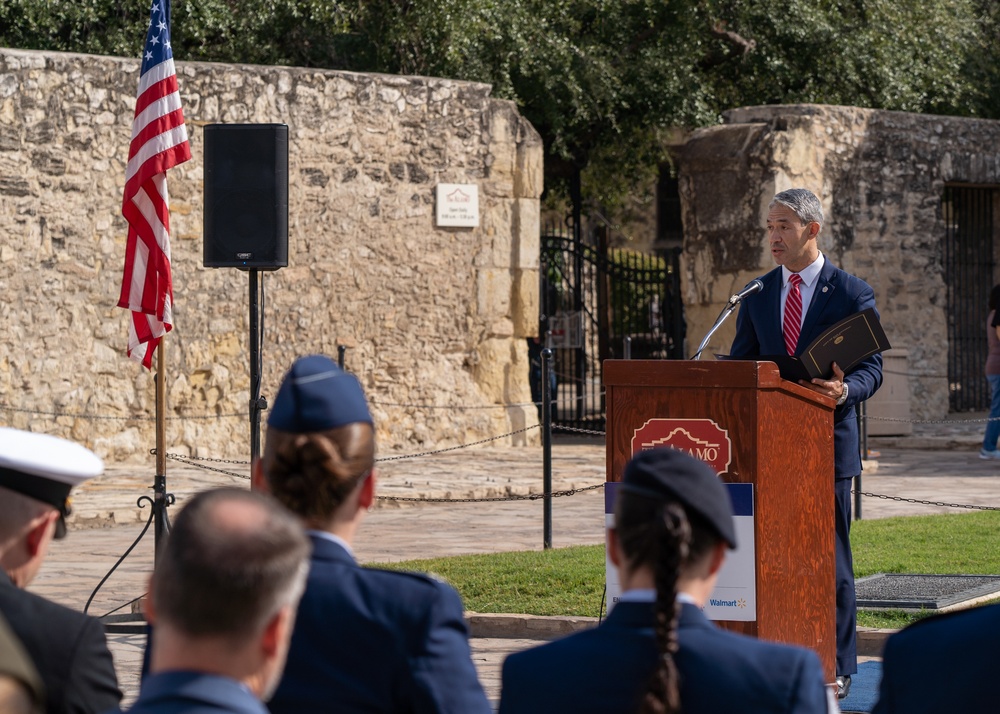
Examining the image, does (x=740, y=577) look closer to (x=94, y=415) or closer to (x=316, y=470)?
(x=316, y=470)

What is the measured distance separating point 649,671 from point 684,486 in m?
0.29

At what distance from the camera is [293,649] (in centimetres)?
251

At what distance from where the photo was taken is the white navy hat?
2547 mm

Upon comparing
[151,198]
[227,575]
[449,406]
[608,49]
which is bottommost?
[449,406]

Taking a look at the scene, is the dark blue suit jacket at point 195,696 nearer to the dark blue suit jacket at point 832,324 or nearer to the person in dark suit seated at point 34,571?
the person in dark suit seated at point 34,571

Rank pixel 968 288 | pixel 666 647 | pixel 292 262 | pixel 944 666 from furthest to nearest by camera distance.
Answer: pixel 968 288 < pixel 292 262 < pixel 944 666 < pixel 666 647

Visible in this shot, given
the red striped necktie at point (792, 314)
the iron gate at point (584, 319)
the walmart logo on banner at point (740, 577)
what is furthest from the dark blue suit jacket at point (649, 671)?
the iron gate at point (584, 319)

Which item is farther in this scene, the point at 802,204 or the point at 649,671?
the point at 802,204

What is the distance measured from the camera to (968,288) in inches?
705

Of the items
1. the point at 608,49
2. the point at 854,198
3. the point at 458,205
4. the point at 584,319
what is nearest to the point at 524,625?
the point at 458,205

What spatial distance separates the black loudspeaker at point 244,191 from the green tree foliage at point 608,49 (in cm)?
727

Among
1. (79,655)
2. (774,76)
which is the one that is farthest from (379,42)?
(79,655)

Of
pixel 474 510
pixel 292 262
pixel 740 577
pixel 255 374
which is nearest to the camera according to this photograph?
pixel 740 577

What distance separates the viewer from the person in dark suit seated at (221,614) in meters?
1.96
